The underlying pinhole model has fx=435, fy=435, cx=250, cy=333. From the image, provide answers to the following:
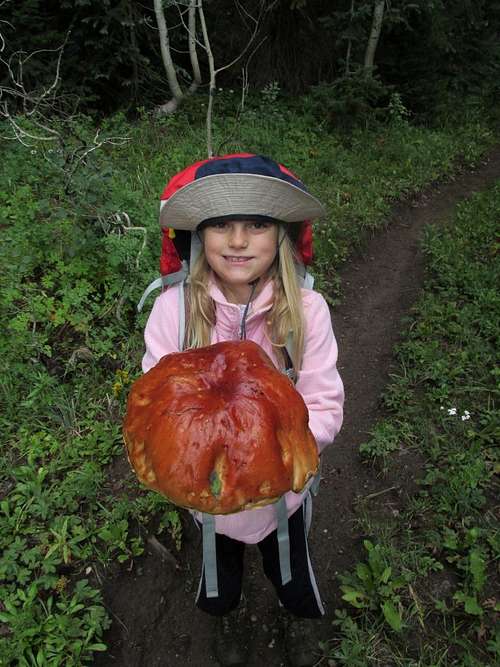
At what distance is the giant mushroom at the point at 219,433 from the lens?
3.85 feet

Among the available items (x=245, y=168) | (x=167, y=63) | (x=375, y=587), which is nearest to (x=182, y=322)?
(x=245, y=168)

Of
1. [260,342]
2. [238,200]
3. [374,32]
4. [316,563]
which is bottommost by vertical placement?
[316,563]

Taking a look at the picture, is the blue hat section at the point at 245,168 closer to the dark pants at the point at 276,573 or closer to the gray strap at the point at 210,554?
the gray strap at the point at 210,554

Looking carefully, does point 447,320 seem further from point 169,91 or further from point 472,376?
point 169,91

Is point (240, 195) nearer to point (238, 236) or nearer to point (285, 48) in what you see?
point (238, 236)

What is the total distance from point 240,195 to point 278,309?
1.69ft

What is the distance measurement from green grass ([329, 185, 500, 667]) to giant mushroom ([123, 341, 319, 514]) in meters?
1.77

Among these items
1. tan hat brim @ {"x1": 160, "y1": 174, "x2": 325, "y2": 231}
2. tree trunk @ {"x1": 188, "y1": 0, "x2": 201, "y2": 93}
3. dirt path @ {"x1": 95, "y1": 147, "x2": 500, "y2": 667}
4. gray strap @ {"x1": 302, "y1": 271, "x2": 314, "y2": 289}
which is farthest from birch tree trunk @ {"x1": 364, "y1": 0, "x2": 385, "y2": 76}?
tan hat brim @ {"x1": 160, "y1": 174, "x2": 325, "y2": 231}

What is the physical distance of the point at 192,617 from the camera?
262 cm

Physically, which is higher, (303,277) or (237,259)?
(237,259)

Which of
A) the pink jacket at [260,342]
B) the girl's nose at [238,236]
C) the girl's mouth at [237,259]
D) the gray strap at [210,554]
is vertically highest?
the girl's nose at [238,236]

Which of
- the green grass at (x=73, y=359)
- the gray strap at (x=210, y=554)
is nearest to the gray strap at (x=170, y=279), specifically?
the gray strap at (x=210, y=554)

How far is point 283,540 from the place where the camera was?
1.99m

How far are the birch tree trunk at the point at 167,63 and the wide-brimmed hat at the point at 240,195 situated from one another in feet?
23.8
